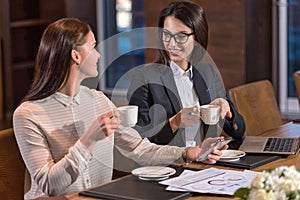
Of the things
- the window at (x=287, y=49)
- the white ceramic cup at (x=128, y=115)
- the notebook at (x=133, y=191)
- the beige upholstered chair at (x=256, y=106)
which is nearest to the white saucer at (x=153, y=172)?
the notebook at (x=133, y=191)

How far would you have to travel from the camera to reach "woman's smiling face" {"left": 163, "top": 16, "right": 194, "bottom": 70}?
9.05 feet

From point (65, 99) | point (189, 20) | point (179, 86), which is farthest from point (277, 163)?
point (65, 99)

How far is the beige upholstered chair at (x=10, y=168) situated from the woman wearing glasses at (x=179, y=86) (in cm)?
46

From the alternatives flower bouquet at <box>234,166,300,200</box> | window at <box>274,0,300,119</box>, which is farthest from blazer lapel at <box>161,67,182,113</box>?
window at <box>274,0,300,119</box>

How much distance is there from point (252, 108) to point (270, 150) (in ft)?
→ 2.55

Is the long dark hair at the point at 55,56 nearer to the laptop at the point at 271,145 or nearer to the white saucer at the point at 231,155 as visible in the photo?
the white saucer at the point at 231,155

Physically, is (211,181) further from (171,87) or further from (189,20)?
(189,20)

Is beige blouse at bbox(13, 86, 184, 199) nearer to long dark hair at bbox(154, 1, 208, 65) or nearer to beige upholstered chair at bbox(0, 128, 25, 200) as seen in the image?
A: beige upholstered chair at bbox(0, 128, 25, 200)

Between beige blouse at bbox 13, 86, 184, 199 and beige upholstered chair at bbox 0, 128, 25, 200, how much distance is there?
15 cm

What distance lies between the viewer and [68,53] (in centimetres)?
241

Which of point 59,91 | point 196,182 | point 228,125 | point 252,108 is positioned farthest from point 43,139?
point 252,108

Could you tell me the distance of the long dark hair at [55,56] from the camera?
7.90 ft

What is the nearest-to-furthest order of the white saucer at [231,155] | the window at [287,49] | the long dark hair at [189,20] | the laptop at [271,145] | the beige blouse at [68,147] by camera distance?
1. the beige blouse at [68,147]
2. the white saucer at [231,155]
3. the laptop at [271,145]
4. the long dark hair at [189,20]
5. the window at [287,49]

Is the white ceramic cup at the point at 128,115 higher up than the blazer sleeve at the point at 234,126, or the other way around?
the white ceramic cup at the point at 128,115
